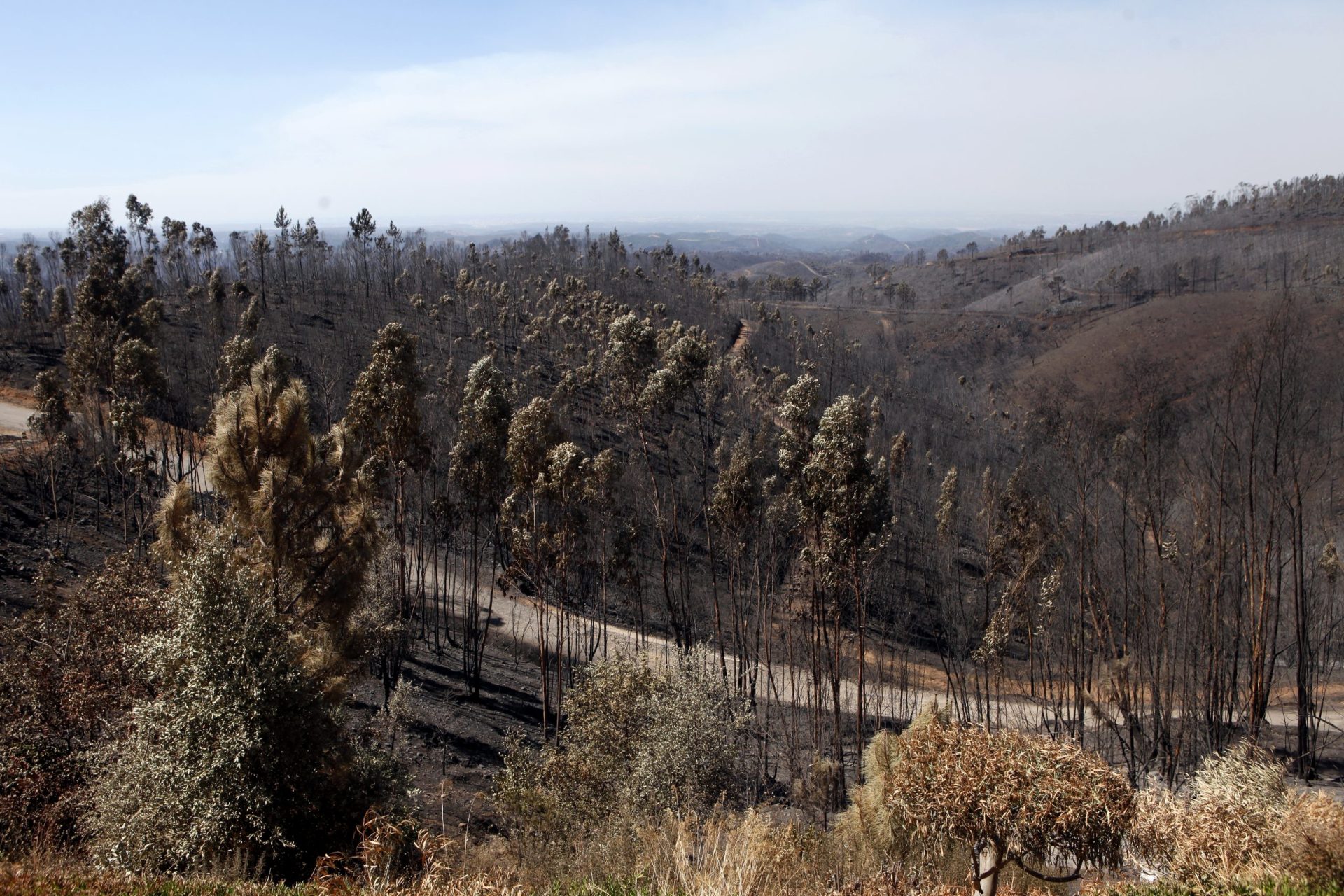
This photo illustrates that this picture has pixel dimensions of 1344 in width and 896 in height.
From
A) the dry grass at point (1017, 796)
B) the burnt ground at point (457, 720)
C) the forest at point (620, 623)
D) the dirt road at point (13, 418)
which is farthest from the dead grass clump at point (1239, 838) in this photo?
the dirt road at point (13, 418)

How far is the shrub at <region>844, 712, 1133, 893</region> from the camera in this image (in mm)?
7285

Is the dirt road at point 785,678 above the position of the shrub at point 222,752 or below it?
below

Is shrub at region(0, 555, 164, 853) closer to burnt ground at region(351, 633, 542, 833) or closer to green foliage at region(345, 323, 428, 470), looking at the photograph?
burnt ground at region(351, 633, 542, 833)

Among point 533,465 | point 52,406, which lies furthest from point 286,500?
point 52,406

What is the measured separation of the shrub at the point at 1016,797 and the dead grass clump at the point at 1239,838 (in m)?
1.49

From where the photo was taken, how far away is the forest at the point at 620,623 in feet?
30.2

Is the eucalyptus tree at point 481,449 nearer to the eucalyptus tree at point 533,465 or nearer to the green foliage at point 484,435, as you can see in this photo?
the green foliage at point 484,435

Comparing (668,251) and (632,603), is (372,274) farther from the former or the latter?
(632,603)

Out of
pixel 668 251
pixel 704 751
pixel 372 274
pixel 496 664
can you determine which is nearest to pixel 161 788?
pixel 704 751

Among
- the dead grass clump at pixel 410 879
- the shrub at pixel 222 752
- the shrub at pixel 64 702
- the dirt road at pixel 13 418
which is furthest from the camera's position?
the dirt road at pixel 13 418

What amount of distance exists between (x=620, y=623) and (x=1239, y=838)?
2929 centimetres

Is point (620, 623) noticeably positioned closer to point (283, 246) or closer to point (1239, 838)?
point (1239, 838)

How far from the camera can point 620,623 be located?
36.9 meters

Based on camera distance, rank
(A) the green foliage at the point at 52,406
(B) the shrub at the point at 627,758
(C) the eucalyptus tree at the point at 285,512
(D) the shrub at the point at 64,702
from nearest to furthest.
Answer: (D) the shrub at the point at 64,702, (C) the eucalyptus tree at the point at 285,512, (B) the shrub at the point at 627,758, (A) the green foliage at the point at 52,406
